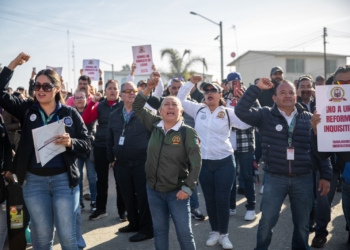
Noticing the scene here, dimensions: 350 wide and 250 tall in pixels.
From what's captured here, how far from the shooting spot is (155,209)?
4.33 metres

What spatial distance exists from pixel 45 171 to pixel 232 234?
3354 mm

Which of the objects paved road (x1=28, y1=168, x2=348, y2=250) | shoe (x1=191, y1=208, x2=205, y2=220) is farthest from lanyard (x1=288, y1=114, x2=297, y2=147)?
shoe (x1=191, y1=208, x2=205, y2=220)

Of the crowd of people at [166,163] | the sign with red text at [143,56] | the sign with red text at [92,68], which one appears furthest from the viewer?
the sign with red text at [92,68]

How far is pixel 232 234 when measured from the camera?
5953 mm

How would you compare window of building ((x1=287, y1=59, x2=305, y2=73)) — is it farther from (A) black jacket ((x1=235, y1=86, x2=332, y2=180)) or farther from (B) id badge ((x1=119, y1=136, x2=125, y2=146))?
(A) black jacket ((x1=235, y1=86, x2=332, y2=180))

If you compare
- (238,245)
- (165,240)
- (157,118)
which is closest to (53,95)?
(157,118)

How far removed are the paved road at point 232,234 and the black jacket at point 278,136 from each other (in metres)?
1.49

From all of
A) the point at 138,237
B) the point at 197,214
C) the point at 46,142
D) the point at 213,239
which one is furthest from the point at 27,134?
the point at 197,214

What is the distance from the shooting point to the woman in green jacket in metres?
4.19

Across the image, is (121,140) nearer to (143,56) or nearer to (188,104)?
(188,104)

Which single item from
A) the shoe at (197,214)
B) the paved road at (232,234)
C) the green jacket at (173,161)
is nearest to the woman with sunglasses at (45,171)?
the green jacket at (173,161)

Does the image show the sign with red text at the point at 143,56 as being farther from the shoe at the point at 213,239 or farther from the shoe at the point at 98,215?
the shoe at the point at 213,239

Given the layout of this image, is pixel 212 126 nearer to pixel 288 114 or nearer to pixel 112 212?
pixel 288 114

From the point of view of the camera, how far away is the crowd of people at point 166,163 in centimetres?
381
